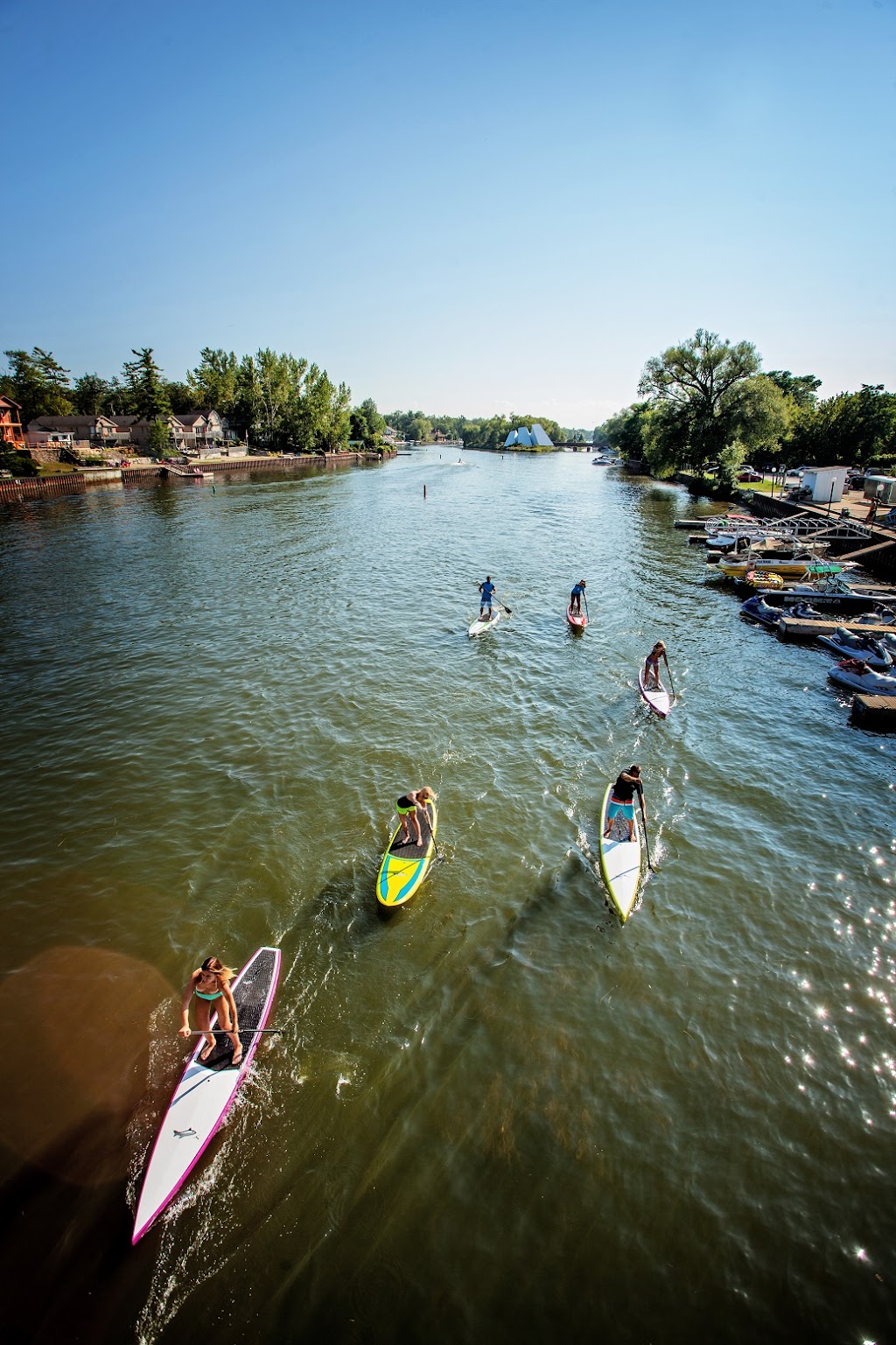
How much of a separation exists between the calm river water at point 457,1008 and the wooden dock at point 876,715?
41.8 inches

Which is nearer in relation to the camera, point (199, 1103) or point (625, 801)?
point (199, 1103)

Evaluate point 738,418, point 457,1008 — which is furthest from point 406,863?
point 738,418

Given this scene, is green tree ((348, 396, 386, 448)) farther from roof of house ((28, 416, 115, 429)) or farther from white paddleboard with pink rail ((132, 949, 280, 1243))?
white paddleboard with pink rail ((132, 949, 280, 1243))

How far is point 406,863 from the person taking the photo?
12.3 meters

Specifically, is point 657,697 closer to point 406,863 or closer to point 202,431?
point 406,863

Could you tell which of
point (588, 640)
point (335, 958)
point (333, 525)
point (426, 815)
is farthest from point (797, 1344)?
point (333, 525)

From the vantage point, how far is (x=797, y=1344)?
21.0 feet

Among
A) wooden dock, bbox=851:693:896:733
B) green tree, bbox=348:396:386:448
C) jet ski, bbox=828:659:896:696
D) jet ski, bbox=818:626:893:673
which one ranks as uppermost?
green tree, bbox=348:396:386:448

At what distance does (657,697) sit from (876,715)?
7.69 metres

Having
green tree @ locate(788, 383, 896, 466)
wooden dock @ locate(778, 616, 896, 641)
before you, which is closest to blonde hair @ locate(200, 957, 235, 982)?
wooden dock @ locate(778, 616, 896, 641)

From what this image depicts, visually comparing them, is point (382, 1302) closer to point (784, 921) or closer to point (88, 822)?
point (784, 921)

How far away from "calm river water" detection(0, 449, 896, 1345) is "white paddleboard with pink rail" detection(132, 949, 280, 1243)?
14.0 inches

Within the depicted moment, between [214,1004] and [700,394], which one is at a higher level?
[700,394]

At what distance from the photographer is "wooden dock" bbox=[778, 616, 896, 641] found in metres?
28.1
